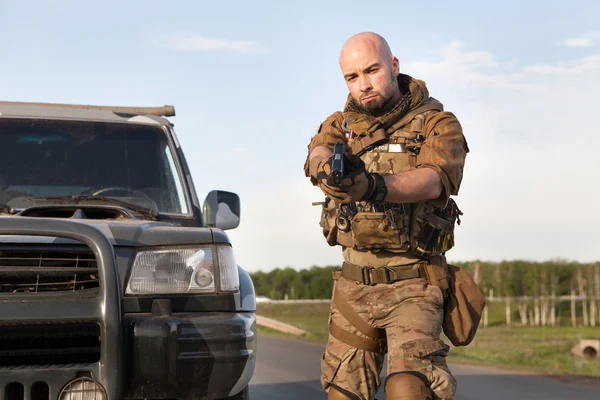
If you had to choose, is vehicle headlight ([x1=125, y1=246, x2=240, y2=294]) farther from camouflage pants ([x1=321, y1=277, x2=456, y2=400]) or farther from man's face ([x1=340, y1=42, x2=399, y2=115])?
man's face ([x1=340, y1=42, x2=399, y2=115])

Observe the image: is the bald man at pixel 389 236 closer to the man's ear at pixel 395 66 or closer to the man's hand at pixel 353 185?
the man's ear at pixel 395 66

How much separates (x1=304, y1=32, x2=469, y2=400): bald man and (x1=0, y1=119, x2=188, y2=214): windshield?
1.56 metres

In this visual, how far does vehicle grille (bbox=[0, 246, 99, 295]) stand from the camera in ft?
13.3

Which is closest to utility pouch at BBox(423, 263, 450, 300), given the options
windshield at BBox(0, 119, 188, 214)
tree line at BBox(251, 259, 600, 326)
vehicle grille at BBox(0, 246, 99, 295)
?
vehicle grille at BBox(0, 246, 99, 295)

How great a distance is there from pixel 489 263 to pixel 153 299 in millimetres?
112080

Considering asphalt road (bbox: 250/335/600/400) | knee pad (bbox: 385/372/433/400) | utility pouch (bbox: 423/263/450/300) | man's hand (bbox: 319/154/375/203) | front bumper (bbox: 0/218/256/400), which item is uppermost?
man's hand (bbox: 319/154/375/203)

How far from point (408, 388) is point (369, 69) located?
1355 millimetres

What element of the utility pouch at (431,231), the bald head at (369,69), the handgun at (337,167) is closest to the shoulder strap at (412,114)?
the bald head at (369,69)

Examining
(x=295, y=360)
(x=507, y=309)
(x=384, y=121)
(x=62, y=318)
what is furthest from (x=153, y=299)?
(x=507, y=309)

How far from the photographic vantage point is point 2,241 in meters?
4.05

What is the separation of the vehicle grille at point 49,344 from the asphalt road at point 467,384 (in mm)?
5213

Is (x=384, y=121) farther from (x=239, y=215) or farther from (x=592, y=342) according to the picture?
(x=592, y=342)

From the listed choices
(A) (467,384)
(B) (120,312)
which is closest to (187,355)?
(B) (120,312)

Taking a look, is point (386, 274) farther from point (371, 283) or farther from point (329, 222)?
point (329, 222)
